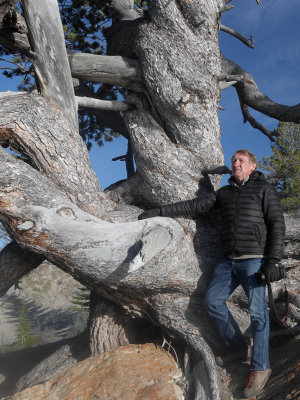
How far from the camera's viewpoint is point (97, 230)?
3715 mm

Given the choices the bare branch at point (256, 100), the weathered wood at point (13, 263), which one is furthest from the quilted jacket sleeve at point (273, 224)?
the weathered wood at point (13, 263)

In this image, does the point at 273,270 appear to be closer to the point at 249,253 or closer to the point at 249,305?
the point at 249,253

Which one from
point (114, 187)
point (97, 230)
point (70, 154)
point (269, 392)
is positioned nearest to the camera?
point (269, 392)

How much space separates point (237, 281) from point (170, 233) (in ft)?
3.15

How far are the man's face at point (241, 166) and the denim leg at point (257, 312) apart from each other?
37.4 inches

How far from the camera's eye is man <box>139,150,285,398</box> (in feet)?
11.4

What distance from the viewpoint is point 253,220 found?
3.64 m

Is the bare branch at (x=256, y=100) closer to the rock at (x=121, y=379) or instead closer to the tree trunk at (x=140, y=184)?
the tree trunk at (x=140, y=184)

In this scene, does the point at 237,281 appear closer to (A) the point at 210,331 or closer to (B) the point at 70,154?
(A) the point at 210,331

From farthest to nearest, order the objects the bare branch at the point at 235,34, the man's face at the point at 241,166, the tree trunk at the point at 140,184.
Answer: the bare branch at the point at 235,34 < the man's face at the point at 241,166 < the tree trunk at the point at 140,184

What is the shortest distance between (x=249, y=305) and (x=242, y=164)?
1545 millimetres

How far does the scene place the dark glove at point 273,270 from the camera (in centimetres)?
340

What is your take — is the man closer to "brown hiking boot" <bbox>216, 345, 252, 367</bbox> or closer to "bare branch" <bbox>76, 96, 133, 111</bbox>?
"brown hiking boot" <bbox>216, 345, 252, 367</bbox>

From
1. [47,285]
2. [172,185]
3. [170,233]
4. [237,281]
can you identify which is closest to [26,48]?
[172,185]
